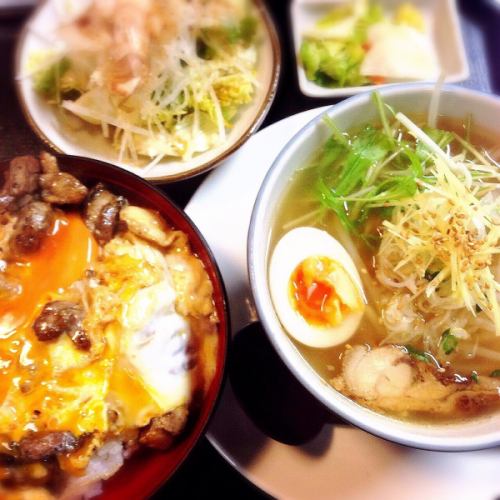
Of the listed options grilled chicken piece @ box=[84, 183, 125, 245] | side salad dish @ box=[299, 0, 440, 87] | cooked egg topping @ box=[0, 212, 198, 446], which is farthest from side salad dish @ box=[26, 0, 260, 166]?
cooked egg topping @ box=[0, 212, 198, 446]

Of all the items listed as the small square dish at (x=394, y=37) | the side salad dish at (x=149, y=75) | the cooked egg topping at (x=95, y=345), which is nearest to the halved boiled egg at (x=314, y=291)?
the cooked egg topping at (x=95, y=345)

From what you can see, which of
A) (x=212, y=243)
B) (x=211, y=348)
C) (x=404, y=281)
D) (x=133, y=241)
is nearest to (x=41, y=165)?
(x=133, y=241)

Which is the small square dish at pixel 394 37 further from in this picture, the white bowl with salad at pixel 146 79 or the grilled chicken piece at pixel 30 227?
the grilled chicken piece at pixel 30 227

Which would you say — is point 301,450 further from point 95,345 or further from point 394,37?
point 394,37

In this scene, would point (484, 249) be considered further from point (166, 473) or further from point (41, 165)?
point (41, 165)

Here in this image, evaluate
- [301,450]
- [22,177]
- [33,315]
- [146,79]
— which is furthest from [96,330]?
[146,79]
